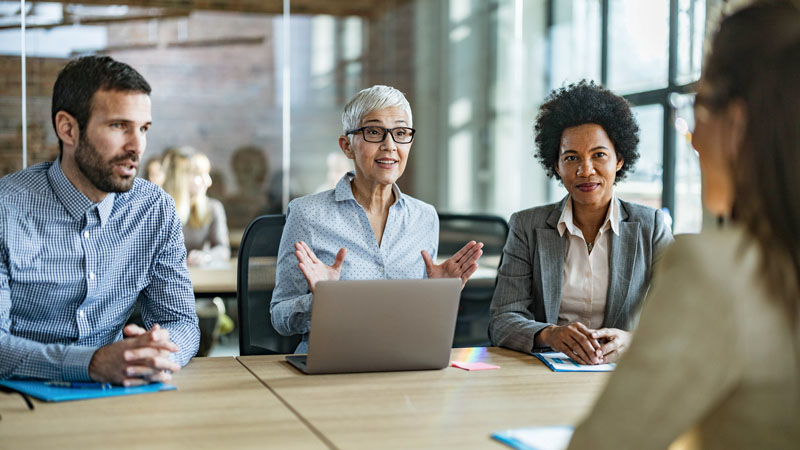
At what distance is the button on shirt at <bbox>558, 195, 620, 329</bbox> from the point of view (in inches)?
89.3

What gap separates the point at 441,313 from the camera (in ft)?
5.80

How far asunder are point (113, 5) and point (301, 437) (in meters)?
4.95

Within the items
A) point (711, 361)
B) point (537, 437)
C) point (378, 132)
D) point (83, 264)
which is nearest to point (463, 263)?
point (378, 132)

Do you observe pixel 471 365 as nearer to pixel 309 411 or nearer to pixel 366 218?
pixel 309 411

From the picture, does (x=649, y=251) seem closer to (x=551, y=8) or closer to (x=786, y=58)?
(x=786, y=58)

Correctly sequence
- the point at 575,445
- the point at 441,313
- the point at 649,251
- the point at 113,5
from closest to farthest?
the point at 575,445, the point at 441,313, the point at 649,251, the point at 113,5

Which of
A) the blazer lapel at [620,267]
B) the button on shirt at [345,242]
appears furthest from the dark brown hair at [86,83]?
the blazer lapel at [620,267]

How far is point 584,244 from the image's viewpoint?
7.64 ft

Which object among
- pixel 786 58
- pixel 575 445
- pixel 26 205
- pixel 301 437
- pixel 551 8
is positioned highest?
pixel 551 8

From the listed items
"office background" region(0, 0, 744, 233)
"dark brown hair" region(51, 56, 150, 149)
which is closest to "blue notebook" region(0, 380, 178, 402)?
"dark brown hair" region(51, 56, 150, 149)

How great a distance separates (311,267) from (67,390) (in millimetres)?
633

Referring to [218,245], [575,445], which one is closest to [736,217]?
[575,445]

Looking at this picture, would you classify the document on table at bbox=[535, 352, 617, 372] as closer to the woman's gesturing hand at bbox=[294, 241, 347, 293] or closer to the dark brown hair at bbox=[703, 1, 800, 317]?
the woman's gesturing hand at bbox=[294, 241, 347, 293]

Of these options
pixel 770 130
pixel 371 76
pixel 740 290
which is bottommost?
pixel 740 290
